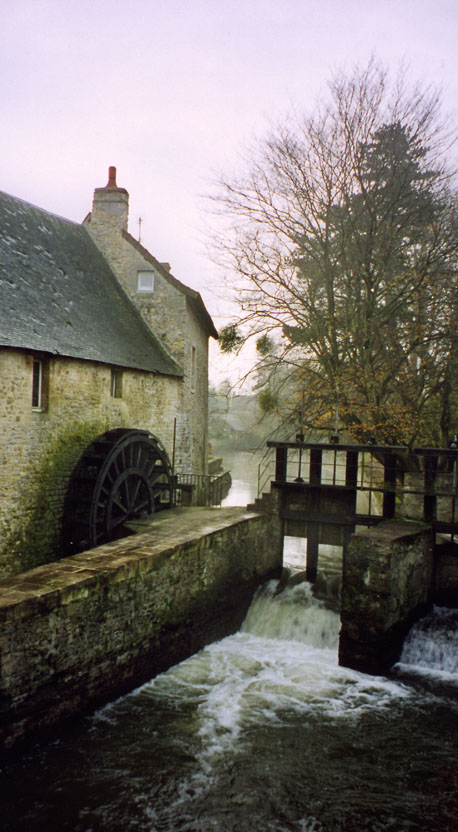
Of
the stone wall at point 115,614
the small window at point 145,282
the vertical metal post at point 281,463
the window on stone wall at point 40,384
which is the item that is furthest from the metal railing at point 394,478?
the small window at point 145,282

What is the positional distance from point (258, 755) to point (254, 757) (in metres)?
0.06

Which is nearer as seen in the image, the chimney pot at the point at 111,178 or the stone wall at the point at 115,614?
the stone wall at the point at 115,614

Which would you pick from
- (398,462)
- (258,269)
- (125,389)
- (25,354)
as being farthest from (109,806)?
(258,269)

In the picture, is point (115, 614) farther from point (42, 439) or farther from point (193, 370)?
point (193, 370)

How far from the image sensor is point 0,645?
559cm

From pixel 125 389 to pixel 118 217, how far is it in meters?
6.13

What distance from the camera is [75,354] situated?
35.3 feet

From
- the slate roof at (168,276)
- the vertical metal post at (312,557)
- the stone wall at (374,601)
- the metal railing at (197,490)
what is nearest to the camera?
the stone wall at (374,601)

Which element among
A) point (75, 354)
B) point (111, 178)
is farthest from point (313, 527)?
point (111, 178)

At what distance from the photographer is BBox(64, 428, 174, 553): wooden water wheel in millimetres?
10570

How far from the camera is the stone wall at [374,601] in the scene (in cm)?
828

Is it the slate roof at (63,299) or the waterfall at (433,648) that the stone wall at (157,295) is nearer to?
the slate roof at (63,299)

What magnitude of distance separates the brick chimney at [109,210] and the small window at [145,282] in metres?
1.62

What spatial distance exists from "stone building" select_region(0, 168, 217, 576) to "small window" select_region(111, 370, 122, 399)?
0.02 metres
